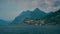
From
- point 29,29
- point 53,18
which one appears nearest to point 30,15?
point 29,29

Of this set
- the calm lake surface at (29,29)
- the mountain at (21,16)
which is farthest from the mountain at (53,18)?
the mountain at (21,16)

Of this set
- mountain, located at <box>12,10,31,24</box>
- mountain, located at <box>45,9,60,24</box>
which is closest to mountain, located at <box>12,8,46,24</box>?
mountain, located at <box>12,10,31,24</box>

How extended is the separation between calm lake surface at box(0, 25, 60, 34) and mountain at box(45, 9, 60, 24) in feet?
0.33

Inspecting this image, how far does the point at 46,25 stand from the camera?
304 cm

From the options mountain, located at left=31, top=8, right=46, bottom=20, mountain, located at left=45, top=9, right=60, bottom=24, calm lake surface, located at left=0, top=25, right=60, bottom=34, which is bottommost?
calm lake surface, located at left=0, top=25, right=60, bottom=34

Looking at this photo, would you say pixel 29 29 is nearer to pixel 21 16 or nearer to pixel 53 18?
pixel 21 16

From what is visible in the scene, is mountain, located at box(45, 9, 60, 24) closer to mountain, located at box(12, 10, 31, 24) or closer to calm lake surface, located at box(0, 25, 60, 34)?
calm lake surface, located at box(0, 25, 60, 34)

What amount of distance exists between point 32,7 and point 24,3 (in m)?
0.18

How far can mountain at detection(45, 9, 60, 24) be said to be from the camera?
9.99 feet

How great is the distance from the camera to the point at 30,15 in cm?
306

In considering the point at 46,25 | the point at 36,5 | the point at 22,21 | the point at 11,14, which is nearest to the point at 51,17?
the point at 46,25

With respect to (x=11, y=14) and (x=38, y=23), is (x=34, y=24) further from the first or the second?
(x=11, y=14)

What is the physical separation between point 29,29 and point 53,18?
0.51m

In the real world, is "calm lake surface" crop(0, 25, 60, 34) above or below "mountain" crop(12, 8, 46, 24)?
below
